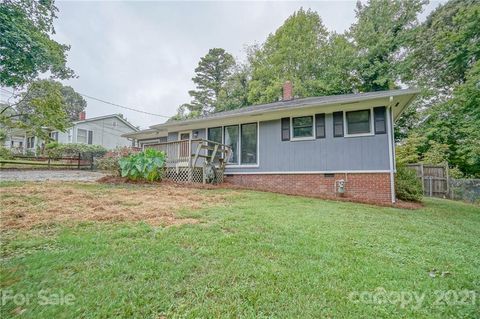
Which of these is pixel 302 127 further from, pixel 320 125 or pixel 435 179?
pixel 435 179

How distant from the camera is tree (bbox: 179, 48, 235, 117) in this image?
28.0 m

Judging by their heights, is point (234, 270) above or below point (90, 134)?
below

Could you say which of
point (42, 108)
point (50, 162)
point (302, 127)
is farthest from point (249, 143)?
point (50, 162)

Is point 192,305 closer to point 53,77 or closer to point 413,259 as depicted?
point 413,259

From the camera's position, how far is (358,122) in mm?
7395

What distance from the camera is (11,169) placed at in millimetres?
13094

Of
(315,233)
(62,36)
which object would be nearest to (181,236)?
(315,233)

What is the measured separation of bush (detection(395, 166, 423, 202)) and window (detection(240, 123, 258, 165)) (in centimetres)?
506

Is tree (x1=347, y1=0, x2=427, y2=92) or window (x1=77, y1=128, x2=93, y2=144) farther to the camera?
window (x1=77, y1=128, x2=93, y2=144)

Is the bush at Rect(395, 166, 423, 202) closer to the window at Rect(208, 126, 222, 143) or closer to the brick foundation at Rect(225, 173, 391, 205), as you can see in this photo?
the brick foundation at Rect(225, 173, 391, 205)

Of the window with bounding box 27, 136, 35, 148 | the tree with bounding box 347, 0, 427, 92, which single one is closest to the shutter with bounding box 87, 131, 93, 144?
the window with bounding box 27, 136, 35, 148

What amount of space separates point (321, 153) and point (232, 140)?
384cm

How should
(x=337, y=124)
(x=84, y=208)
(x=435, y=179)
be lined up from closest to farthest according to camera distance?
(x=84, y=208) < (x=337, y=124) < (x=435, y=179)

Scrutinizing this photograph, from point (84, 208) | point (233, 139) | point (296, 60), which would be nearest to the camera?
point (84, 208)
